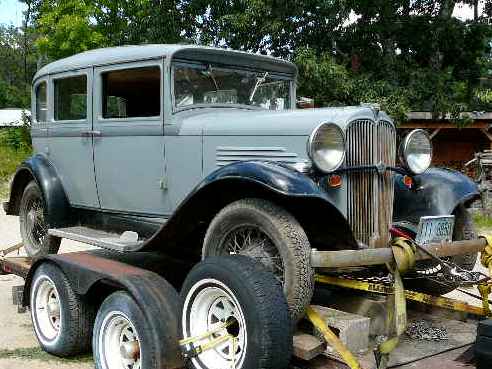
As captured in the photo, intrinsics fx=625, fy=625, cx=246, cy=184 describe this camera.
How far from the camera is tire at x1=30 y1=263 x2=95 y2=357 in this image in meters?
4.27

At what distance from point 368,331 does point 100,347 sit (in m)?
1.68

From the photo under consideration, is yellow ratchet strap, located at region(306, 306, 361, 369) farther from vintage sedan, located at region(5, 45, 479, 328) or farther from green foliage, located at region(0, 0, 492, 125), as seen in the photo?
green foliage, located at region(0, 0, 492, 125)

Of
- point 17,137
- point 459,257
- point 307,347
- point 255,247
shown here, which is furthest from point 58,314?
point 17,137

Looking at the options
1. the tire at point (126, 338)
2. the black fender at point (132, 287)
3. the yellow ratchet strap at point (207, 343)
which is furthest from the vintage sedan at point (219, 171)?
the tire at point (126, 338)

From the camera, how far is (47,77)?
5.69m

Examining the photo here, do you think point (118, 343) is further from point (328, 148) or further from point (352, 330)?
point (328, 148)

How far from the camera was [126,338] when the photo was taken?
12.8ft

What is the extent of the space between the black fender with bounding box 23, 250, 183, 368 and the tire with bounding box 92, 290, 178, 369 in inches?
0.8

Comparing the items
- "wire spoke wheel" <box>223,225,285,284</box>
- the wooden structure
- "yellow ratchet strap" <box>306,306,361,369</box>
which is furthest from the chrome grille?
the wooden structure

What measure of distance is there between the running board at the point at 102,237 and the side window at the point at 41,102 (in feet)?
3.91

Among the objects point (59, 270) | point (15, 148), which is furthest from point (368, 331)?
point (15, 148)

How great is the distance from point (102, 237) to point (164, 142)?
0.95 metres

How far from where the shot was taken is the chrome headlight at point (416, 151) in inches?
160

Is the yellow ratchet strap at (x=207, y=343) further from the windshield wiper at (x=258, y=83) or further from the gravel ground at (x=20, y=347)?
the windshield wiper at (x=258, y=83)
